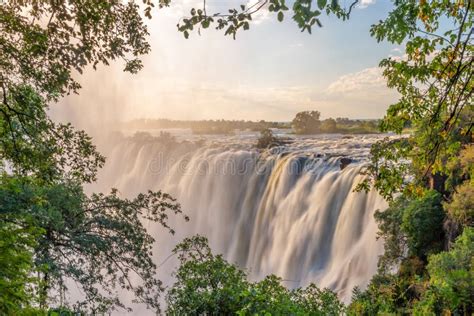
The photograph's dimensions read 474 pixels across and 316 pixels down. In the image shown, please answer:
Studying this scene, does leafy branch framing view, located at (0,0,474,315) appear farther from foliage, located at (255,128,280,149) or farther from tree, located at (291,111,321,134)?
tree, located at (291,111,321,134)

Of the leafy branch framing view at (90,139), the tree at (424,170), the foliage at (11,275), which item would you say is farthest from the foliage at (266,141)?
the foliage at (11,275)

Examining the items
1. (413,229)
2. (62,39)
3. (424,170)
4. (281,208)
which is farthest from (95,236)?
(281,208)

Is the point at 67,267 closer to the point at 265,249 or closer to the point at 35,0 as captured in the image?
the point at 35,0

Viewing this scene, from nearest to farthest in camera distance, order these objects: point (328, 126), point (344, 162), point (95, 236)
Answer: point (95, 236) < point (344, 162) < point (328, 126)

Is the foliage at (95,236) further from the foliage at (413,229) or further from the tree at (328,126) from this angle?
the tree at (328,126)

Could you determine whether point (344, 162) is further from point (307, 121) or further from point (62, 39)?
point (307, 121)

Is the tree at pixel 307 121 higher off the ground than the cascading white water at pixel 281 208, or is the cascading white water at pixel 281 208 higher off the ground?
the tree at pixel 307 121

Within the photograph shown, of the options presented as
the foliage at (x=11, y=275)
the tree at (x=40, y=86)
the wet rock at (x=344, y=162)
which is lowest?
the wet rock at (x=344, y=162)

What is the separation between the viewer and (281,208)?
68.5ft

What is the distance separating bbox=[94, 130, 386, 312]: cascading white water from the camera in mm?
16125

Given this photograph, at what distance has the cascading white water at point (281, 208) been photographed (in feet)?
52.9

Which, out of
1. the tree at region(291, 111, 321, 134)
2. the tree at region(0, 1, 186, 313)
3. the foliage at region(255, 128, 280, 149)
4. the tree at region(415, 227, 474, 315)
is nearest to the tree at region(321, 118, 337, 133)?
the tree at region(291, 111, 321, 134)

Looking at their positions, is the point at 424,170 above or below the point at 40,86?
below

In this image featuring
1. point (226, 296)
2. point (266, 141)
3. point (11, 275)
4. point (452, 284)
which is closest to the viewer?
point (11, 275)
